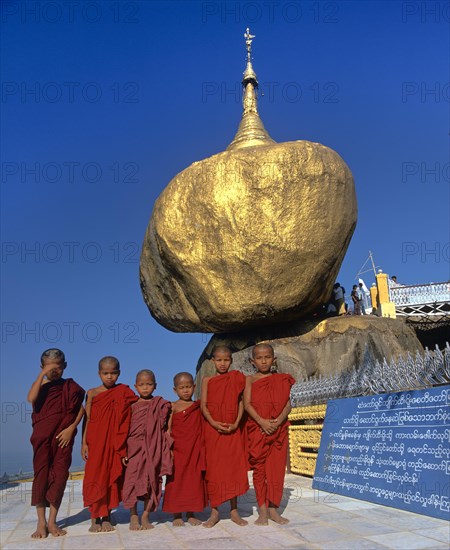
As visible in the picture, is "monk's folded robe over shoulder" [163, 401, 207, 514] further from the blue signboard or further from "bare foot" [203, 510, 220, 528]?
the blue signboard

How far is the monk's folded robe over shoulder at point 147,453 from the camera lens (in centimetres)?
421

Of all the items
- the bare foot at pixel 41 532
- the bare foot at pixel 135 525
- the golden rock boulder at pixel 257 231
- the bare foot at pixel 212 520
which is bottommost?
the bare foot at pixel 41 532

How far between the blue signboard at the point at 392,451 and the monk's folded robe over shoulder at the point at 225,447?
4.45 feet

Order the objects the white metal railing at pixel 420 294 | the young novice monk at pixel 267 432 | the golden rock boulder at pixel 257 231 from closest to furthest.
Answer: the young novice monk at pixel 267 432 < the golden rock boulder at pixel 257 231 < the white metal railing at pixel 420 294

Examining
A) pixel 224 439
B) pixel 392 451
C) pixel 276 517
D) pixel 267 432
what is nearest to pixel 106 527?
pixel 224 439

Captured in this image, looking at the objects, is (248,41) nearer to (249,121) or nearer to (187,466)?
(249,121)

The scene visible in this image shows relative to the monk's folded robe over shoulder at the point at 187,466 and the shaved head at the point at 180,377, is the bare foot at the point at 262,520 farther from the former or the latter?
the shaved head at the point at 180,377

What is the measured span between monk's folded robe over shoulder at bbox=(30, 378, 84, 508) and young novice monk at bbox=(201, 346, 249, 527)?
114cm

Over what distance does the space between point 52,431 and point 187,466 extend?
1.17 meters

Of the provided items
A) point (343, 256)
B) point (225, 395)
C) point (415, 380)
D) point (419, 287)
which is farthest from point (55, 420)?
point (419, 287)

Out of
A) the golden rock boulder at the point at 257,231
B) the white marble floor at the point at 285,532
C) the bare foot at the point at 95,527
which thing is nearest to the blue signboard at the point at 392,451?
the white marble floor at the point at 285,532

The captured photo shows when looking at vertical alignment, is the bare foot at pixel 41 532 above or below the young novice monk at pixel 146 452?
below

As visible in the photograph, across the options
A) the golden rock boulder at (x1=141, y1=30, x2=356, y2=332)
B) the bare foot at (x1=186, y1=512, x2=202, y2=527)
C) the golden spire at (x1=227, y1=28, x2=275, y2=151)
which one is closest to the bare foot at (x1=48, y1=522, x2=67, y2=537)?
the bare foot at (x1=186, y1=512, x2=202, y2=527)

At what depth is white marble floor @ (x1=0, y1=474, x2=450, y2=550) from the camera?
11.2 ft
